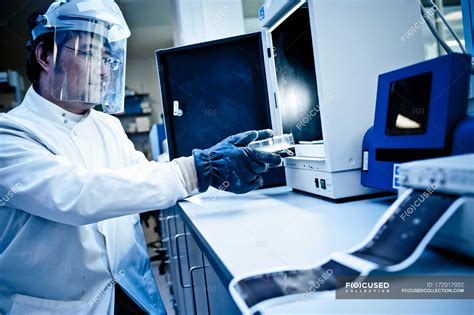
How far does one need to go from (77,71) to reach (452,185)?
112 centimetres

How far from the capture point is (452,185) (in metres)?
0.48

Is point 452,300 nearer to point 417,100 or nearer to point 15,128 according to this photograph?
point 417,100

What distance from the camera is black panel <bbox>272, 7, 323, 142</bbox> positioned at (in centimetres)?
115

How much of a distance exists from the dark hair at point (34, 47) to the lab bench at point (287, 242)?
2.28 ft

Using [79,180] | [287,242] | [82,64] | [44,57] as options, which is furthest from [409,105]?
[44,57]

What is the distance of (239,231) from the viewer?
33.0 inches

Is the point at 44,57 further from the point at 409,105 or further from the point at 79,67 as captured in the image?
the point at 409,105

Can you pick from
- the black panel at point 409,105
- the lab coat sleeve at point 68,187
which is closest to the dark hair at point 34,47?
the lab coat sleeve at point 68,187

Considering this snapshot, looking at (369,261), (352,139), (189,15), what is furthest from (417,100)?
(189,15)

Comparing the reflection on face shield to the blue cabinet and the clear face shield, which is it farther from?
the blue cabinet

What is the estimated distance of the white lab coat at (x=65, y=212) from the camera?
0.88m

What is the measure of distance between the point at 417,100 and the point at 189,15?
97.6 inches

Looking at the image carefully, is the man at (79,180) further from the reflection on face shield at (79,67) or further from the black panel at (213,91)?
the black panel at (213,91)

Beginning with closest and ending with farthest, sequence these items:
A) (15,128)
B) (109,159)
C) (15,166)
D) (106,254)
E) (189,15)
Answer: (15,166), (15,128), (106,254), (109,159), (189,15)
